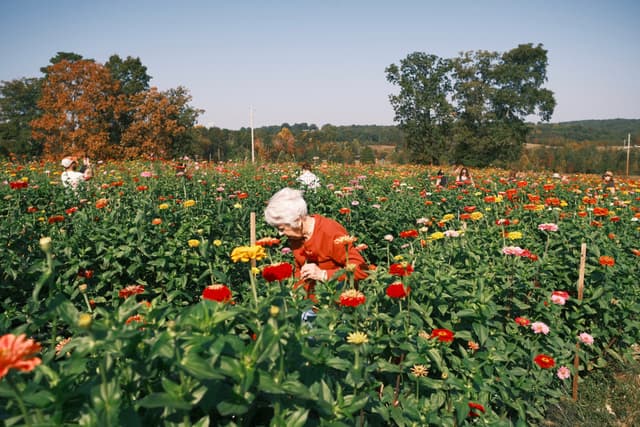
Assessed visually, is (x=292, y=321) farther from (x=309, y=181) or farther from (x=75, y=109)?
(x=75, y=109)

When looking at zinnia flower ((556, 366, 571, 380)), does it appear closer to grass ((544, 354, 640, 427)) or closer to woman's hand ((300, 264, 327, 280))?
grass ((544, 354, 640, 427))

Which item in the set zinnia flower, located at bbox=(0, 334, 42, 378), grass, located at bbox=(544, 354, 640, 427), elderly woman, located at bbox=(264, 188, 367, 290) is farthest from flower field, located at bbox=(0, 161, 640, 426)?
elderly woman, located at bbox=(264, 188, 367, 290)

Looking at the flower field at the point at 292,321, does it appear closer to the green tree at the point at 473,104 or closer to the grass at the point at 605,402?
the grass at the point at 605,402

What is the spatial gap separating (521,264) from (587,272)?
2.02 ft

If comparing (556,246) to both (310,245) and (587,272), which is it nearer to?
(587,272)

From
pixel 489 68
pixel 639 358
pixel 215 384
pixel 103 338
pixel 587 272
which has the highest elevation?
pixel 489 68

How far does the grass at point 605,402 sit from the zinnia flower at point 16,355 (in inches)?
113

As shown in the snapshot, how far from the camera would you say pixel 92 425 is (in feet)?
3.12

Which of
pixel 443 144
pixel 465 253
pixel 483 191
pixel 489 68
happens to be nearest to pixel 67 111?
pixel 483 191

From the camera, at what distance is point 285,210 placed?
2.71 metres

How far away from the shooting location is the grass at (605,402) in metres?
2.65

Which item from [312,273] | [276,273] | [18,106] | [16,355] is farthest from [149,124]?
[18,106]

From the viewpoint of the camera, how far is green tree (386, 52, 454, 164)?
39.2 metres

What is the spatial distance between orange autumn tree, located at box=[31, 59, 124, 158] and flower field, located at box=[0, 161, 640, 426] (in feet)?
69.2
